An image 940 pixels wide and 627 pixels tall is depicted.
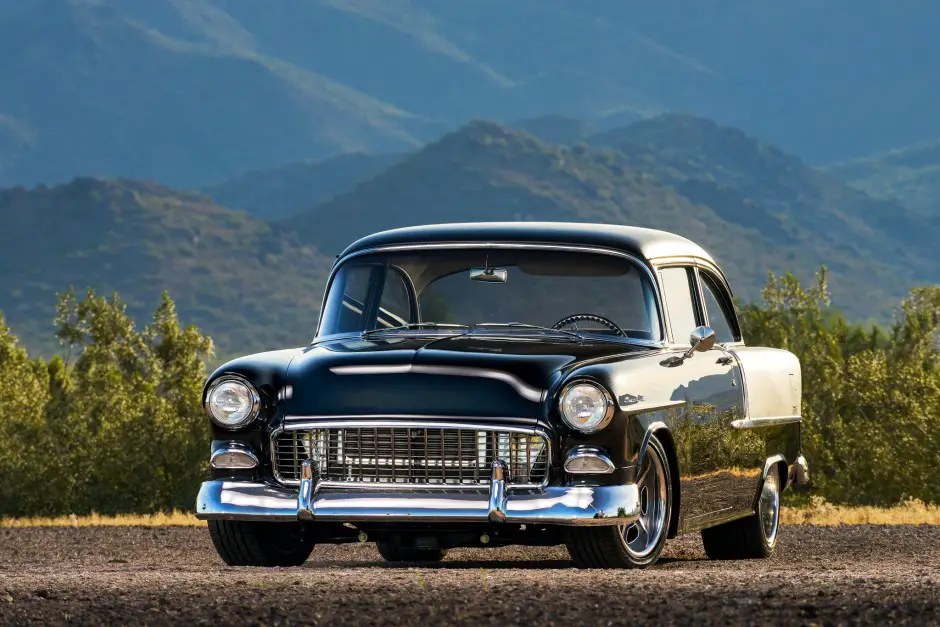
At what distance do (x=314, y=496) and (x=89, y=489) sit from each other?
87.9 feet

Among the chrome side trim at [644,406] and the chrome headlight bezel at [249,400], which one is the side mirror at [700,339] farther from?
the chrome headlight bezel at [249,400]

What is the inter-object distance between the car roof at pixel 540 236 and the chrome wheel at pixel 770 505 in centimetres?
204

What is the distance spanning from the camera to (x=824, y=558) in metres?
11.7

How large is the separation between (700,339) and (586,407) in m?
1.53

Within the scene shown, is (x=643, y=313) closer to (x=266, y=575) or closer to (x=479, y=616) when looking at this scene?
(x=266, y=575)

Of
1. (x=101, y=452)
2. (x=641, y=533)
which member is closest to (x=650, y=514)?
(x=641, y=533)

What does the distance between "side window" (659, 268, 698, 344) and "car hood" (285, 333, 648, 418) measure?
1.05 meters

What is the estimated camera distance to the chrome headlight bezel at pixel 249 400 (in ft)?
28.7

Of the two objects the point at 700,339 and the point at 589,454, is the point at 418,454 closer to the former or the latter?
the point at 589,454

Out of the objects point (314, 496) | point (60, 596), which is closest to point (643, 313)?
point (314, 496)

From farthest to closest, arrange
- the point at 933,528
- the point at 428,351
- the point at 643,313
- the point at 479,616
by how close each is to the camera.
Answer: the point at 933,528 < the point at 643,313 < the point at 428,351 < the point at 479,616

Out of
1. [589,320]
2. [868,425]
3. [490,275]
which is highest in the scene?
[490,275]

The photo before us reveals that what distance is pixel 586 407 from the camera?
8.30 m

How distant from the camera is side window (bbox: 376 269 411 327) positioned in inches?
400
